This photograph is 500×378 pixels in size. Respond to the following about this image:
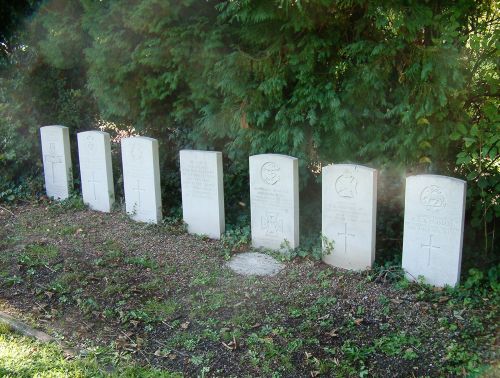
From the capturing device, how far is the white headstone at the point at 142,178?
6.42m

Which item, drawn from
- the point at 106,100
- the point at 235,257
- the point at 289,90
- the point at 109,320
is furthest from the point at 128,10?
the point at 109,320

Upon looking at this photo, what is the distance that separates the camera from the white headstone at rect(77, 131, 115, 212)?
6.97m

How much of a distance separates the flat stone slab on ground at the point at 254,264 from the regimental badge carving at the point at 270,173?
77cm

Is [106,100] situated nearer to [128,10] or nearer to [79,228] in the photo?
[128,10]

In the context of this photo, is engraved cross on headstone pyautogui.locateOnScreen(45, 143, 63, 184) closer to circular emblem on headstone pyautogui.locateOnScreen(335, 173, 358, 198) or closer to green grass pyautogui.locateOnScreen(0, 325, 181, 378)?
green grass pyautogui.locateOnScreen(0, 325, 181, 378)

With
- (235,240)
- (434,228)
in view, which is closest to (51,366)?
(235,240)

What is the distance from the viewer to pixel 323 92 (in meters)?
5.41

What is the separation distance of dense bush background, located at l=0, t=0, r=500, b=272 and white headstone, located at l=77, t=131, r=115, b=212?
0.50 meters

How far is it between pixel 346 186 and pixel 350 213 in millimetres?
259

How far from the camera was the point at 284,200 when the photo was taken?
5.49 m

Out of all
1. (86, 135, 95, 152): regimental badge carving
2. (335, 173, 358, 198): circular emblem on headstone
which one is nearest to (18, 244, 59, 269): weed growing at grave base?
(86, 135, 95, 152): regimental badge carving

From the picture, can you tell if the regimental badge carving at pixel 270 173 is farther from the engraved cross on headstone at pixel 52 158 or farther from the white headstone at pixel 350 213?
the engraved cross on headstone at pixel 52 158

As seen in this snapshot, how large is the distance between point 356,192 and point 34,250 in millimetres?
3412

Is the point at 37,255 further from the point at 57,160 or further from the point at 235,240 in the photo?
the point at 57,160
